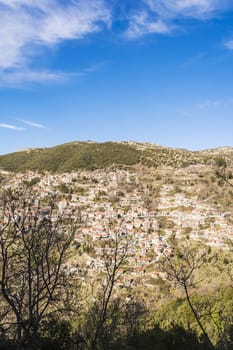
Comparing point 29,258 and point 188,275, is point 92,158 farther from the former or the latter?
point 29,258

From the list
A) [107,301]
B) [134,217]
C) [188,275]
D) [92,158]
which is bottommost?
[134,217]

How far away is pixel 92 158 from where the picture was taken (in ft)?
309

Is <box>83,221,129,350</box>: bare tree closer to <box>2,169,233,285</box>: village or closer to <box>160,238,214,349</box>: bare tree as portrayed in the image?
<box>160,238,214,349</box>: bare tree

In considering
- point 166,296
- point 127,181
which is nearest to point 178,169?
point 127,181

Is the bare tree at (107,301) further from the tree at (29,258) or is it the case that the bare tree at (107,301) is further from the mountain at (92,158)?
the mountain at (92,158)

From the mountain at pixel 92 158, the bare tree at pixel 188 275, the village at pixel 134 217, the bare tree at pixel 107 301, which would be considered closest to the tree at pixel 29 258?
the bare tree at pixel 107 301

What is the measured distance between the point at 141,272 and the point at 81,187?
4059 centimetres

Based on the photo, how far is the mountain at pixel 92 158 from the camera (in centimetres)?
8906

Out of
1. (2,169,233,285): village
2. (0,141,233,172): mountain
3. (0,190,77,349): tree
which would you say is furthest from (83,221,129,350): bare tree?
(0,141,233,172): mountain

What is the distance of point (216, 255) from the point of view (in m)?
37.1

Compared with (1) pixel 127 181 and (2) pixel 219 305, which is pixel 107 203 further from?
(2) pixel 219 305

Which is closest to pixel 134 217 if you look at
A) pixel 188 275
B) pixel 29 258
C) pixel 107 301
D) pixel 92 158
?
pixel 92 158

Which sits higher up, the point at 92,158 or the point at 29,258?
the point at 92,158

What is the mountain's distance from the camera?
292ft
